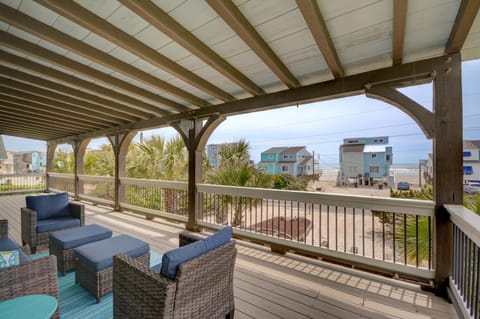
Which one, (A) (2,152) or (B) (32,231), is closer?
(B) (32,231)

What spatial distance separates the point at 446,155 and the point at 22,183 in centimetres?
1397

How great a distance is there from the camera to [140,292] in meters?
1.53

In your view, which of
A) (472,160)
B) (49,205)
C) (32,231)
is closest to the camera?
(472,160)

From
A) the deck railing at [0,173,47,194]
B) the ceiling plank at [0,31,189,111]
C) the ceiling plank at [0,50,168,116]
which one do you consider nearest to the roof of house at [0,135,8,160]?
the deck railing at [0,173,47,194]

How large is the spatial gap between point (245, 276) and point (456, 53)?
3.39 metres

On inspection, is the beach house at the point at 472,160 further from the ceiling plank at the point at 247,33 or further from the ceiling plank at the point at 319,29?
the ceiling plank at the point at 247,33

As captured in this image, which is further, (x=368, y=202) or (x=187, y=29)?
(x=368, y=202)

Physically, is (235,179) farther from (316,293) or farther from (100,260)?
(100,260)

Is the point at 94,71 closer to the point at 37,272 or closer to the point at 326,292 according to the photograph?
the point at 37,272

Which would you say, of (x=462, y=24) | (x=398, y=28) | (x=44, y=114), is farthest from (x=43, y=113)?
(x=462, y=24)

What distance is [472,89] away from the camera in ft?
8.14

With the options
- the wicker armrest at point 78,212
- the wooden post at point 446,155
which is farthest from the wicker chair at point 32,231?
the wooden post at point 446,155

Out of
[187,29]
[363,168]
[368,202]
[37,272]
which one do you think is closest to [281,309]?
[368,202]

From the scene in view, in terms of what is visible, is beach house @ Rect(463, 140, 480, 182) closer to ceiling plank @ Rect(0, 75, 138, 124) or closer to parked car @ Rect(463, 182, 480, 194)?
parked car @ Rect(463, 182, 480, 194)
